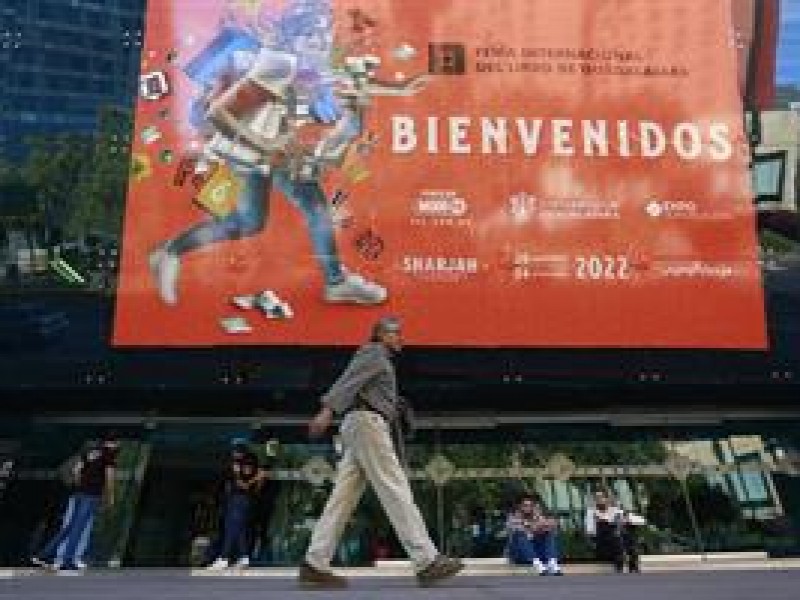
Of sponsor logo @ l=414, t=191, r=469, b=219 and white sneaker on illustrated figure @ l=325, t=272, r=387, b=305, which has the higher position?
sponsor logo @ l=414, t=191, r=469, b=219


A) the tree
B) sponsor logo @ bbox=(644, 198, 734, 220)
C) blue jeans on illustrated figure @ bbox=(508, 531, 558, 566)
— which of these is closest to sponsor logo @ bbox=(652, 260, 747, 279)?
sponsor logo @ bbox=(644, 198, 734, 220)

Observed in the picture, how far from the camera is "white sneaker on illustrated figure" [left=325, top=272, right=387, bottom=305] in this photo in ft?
41.2

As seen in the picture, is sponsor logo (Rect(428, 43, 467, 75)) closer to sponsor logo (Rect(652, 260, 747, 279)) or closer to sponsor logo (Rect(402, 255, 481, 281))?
sponsor logo (Rect(402, 255, 481, 281))

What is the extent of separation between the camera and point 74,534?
10.9 m

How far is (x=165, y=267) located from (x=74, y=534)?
8.96 feet

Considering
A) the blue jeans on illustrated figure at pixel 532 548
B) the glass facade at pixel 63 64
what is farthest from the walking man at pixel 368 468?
the glass facade at pixel 63 64

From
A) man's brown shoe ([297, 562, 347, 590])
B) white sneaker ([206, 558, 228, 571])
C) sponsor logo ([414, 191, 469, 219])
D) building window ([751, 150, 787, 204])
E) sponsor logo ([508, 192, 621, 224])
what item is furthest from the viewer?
building window ([751, 150, 787, 204])

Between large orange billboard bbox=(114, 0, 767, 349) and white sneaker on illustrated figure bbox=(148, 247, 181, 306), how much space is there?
18 mm

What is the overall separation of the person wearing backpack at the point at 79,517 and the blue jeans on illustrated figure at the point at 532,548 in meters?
3.50

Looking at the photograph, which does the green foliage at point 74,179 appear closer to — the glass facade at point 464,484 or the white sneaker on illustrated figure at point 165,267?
the white sneaker on illustrated figure at point 165,267

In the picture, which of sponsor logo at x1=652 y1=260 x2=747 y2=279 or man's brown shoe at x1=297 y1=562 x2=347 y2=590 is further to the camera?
sponsor logo at x1=652 y1=260 x2=747 y2=279

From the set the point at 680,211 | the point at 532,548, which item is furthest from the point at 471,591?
the point at 680,211

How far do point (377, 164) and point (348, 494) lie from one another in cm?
652

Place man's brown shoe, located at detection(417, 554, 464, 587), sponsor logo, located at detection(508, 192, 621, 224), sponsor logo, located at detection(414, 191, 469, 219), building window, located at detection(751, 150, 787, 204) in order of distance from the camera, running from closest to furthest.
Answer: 1. man's brown shoe, located at detection(417, 554, 464, 587)
2. sponsor logo, located at detection(414, 191, 469, 219)
3. sponsor logo, located at detection(508, 192, 621, 224)
4. building window, located at detection(751, 150, 787, 204)
